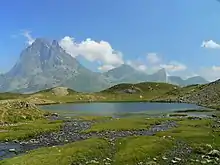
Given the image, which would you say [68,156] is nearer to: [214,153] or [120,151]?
[120,151]

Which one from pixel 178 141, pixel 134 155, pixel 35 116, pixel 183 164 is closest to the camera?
pixel 183 164

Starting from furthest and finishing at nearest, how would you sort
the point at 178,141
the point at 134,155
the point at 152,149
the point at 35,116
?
1. the point at 35,116
2. the point at 178,141
3. the point at 152,149
4. the point at 134,155

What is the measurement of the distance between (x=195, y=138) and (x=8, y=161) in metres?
31.4

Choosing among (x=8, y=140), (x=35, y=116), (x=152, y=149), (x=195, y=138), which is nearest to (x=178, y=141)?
(x=195, y=138)

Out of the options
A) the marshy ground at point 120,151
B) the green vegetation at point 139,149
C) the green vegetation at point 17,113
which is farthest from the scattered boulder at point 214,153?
the green vegetation at point 17,113

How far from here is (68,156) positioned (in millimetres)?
41906

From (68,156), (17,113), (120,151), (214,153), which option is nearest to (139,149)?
(120,151)

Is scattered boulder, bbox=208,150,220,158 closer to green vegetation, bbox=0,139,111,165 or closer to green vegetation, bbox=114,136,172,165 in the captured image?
green vegetation, bbox=114,136,172,165

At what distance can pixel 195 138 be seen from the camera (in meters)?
56.8

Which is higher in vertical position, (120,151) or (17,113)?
(17,113)

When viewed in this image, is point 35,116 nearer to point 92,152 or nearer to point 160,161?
point 92,152

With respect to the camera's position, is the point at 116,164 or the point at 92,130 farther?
the point at 92,130

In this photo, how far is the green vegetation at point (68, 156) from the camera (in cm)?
3916

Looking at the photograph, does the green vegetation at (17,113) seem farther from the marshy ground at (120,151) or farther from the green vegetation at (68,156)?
the green vegetation at (68,156)
